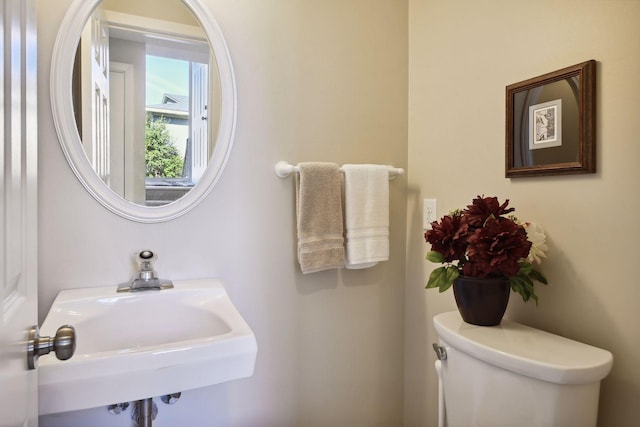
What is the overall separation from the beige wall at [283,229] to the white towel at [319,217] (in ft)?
0.30

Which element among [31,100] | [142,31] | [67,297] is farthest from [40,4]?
[67,297]

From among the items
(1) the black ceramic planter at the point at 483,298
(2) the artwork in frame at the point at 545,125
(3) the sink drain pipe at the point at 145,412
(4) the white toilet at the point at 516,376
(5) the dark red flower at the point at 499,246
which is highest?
(2) the artwork in frame at the point at 545,125

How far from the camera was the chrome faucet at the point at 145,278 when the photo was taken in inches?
44.2

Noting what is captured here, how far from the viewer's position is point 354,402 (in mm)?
1527

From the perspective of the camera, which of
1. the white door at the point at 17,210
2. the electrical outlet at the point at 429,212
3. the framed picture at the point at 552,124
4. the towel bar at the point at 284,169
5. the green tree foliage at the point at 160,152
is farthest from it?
the electrical outlet at the point at 429,212

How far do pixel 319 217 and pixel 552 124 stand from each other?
75cm

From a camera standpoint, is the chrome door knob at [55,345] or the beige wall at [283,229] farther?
the beige wall at [283,229]

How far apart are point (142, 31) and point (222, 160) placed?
1.54ft

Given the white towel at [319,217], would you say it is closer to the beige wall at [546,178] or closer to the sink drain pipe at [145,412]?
the beige wall at [546,178]

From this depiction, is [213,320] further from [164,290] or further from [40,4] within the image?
[40,4]

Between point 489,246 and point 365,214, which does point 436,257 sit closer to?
point 489,246

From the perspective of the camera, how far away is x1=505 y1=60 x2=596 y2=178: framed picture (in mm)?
981

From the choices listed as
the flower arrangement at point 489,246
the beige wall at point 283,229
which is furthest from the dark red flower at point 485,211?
the beige wall at point 283,229

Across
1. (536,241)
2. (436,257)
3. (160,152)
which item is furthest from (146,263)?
(536,241)
